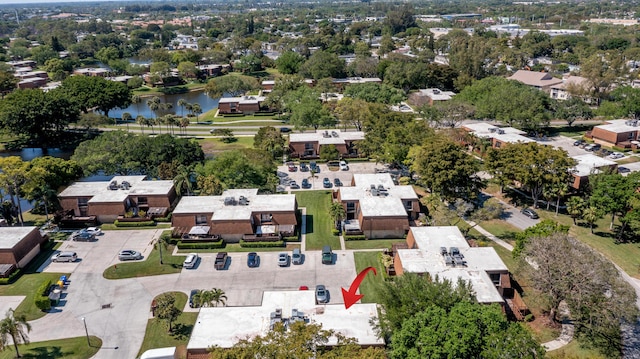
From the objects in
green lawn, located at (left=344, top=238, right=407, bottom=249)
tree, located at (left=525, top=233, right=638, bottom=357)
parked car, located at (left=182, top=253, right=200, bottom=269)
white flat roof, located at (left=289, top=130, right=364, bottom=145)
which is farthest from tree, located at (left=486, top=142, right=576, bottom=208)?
parked car, located at (left=182, top=253, right=200, bottom=269)

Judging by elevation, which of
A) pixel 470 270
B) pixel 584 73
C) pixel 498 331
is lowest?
pixel 470 270

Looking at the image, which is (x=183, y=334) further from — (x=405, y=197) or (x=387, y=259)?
(x=405, y=197)

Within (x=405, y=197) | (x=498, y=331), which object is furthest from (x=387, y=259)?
(x=498, y=331)

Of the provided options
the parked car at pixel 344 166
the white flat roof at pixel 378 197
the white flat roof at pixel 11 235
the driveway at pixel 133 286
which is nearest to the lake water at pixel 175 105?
the parked car at pixel 344 166

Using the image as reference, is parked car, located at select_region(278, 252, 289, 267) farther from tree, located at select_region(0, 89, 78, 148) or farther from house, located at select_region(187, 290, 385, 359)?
tree, located at select_region(0, 89, 78, 148)

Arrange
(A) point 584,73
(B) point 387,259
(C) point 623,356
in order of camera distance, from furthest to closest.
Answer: (A) point 584,73, (B) point 387,259, (C) point 623,356

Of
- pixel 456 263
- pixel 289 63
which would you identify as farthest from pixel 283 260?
pixel 289 63
